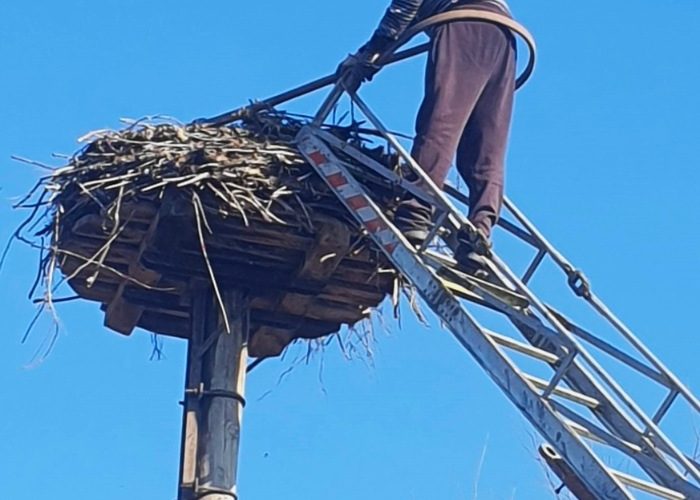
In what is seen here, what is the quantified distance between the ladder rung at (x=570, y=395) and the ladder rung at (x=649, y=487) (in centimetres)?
51

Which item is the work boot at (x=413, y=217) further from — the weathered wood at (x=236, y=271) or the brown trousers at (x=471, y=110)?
the weathered wood at (x=236, y=271)

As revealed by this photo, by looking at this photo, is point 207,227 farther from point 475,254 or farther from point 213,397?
point 475,254

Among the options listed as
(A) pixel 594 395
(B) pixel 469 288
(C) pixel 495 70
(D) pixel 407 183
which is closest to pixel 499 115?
(C) pixel 495 70

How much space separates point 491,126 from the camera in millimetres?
7695

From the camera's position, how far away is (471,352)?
253 inches

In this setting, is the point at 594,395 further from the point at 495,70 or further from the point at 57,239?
the point at 57,239

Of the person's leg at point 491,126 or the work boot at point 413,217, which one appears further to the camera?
the person's leg at point 491,126

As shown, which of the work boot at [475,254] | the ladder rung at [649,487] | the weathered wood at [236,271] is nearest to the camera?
the ladder rung at [649,487]

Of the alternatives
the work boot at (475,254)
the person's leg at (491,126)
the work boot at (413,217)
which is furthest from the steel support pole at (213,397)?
the work boot at (475,254)

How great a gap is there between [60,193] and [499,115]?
2031mm

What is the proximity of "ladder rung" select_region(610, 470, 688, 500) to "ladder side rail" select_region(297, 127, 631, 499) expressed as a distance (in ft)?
0.25

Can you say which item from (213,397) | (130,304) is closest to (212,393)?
(213,397)

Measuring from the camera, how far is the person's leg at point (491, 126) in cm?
759

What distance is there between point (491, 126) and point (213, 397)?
1764 millimetres
